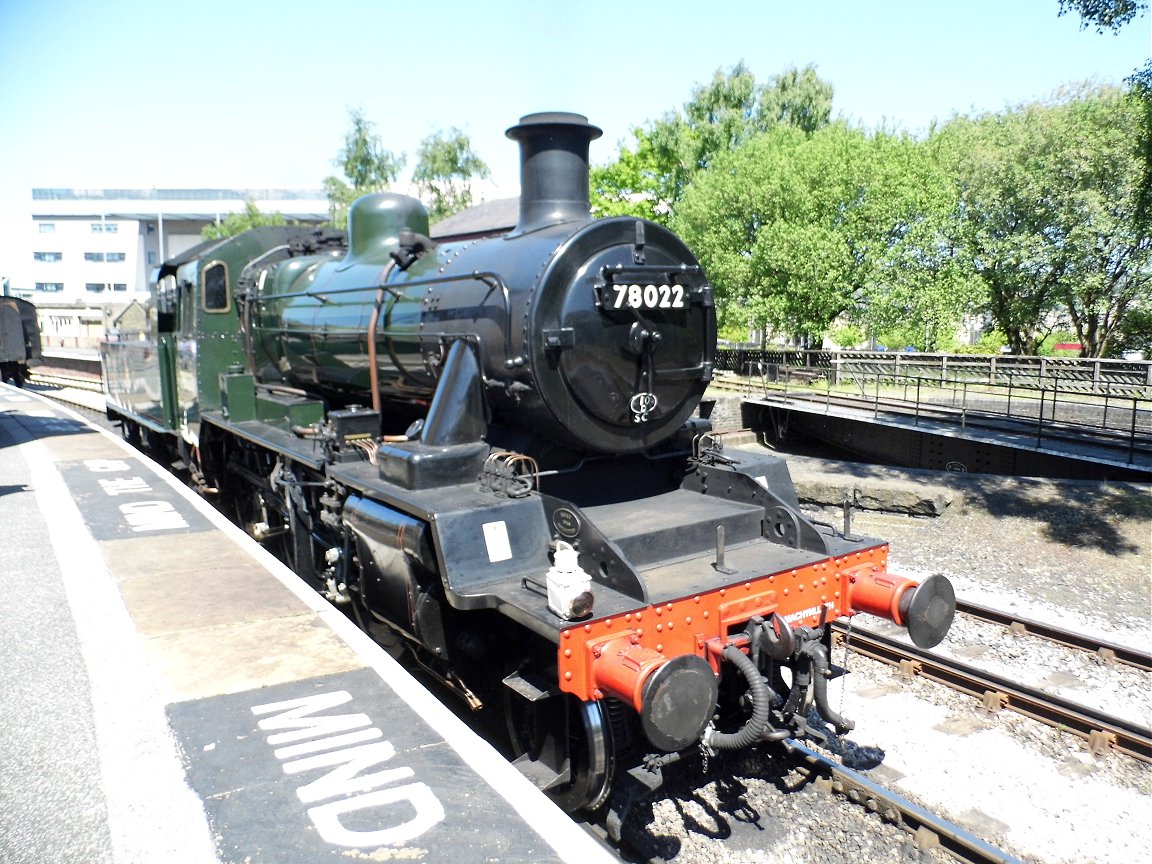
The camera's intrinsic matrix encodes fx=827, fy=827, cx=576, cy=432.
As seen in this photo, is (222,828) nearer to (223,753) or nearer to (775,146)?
(223,753)

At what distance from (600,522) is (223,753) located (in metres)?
2.33

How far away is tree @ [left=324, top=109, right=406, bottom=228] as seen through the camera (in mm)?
38812

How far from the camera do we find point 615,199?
33.8 m

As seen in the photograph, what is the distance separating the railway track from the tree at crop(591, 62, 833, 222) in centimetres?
2720

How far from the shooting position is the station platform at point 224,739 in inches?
124

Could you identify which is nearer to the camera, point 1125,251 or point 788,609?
point 788,609

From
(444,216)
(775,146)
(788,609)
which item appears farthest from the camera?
(444,216)

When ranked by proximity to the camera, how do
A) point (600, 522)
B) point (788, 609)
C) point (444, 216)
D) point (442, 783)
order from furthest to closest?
point (444, 216), point (600, 522), point (788, 609), point (442, 783)

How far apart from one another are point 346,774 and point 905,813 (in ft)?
9.62

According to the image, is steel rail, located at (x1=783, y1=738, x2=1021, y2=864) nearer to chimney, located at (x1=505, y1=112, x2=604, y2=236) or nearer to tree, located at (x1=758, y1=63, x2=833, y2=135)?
chimney, located at (x1=505, y1=112, x2=604, y2=236)

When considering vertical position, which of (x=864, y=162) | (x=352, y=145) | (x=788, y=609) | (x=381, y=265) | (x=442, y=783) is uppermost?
(x=352, y=145)

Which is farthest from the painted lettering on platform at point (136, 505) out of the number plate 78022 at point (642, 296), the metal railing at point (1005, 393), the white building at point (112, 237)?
the white building at point (112, 237)

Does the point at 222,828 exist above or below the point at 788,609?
below

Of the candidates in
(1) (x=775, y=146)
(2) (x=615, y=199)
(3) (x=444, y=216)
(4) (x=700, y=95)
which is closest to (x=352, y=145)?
(3) (x=444, y=216)
